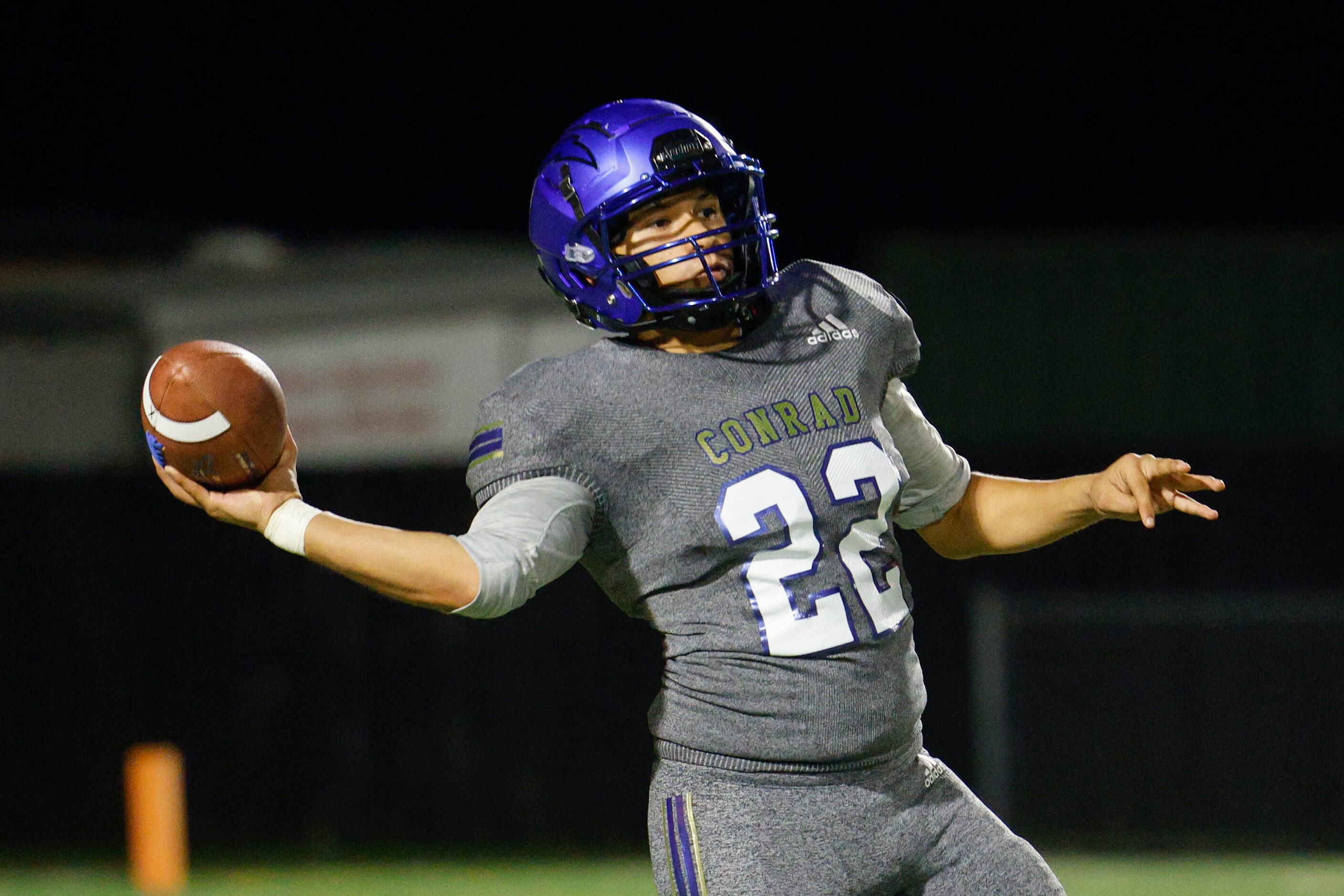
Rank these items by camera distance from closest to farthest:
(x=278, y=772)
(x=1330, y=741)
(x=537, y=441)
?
1. (x=537, y=441)
2. (x=1330, y=741)
3. (x=278, y=772)

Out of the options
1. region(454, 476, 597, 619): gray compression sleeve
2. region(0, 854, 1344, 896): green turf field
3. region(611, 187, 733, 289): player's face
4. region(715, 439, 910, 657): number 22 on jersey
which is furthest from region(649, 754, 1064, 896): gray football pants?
region(0, 854, 1344, 896): green turf field

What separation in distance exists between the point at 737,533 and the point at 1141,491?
25.6 inches

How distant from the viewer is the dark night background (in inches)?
261

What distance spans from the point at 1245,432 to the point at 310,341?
414cm

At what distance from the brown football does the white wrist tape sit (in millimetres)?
115

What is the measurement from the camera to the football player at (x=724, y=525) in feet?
6.69

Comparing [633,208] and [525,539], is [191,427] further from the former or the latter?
[633,208]

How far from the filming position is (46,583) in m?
6.72

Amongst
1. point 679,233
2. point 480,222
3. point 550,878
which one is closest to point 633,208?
point 679,233

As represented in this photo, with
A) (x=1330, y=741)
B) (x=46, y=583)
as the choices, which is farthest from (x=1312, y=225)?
(x=46, y=583)

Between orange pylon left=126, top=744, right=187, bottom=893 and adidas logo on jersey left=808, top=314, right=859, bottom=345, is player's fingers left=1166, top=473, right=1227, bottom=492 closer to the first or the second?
adidas logo on jersey left=808, top=314, right=859, bottom=345

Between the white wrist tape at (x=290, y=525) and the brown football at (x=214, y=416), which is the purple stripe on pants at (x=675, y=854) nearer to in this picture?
the white wrist tape at (x=290, y=525)

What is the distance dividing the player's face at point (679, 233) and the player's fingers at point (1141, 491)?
0.67m

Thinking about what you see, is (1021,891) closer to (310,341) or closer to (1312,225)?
(310,341)
